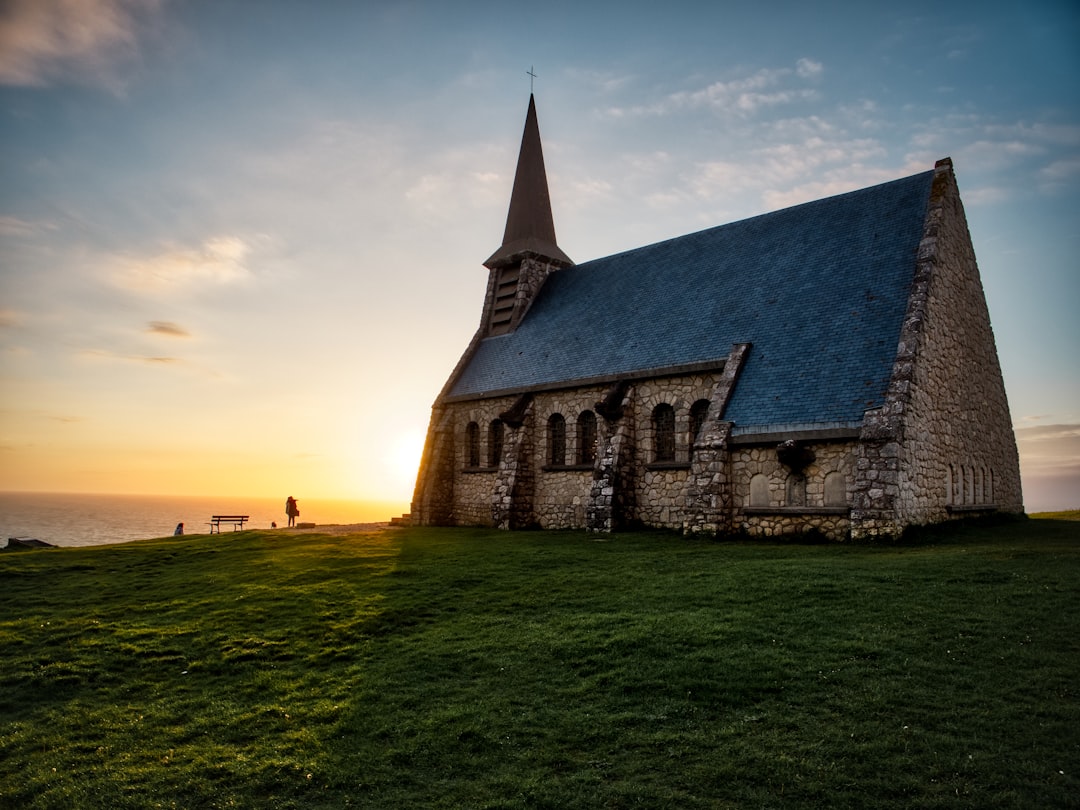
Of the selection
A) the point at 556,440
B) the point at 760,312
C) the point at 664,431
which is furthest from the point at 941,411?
the point at 556,440

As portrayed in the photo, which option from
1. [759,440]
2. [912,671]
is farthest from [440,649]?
[759,440]

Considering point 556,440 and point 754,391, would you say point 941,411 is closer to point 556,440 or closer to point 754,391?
point 754,391

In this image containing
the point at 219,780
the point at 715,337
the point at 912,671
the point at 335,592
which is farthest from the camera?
the point at 715,337

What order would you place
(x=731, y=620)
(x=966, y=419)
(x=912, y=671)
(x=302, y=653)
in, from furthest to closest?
(x=966, y=419) → (x=302, y=653) → (x=731, y=620) → (x=912, y=671)

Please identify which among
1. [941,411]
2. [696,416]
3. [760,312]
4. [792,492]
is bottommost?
[792,492]

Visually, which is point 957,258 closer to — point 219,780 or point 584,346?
point 584,346

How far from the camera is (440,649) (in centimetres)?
1209

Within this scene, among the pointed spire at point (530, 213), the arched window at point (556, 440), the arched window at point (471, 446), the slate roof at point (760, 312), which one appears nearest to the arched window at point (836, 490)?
the slate roof at point (760, 312)

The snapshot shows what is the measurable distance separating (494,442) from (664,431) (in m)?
9.12

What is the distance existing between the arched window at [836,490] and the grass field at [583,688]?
1.87 metres

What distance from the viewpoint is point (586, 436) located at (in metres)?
26.8

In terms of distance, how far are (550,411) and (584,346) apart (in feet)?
9.18

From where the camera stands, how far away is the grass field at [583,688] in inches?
293

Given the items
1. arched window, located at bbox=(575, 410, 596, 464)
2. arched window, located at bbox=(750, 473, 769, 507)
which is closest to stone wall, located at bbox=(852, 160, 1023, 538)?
arched window, located at bbox=(750, 473, 769, 507)
